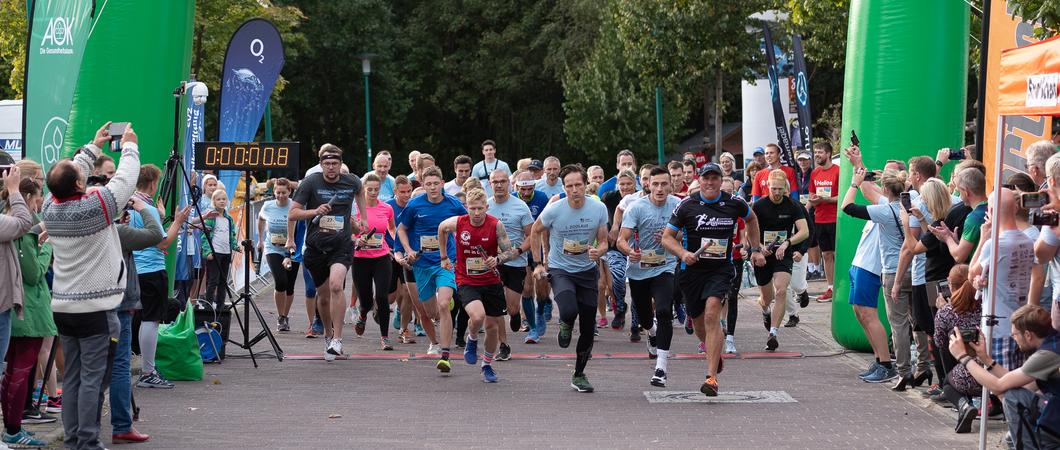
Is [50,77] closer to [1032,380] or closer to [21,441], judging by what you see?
[21,441]

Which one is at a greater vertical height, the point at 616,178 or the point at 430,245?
the point at 616,178

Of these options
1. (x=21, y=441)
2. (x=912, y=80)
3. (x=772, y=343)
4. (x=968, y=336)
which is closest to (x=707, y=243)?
(x=772, y=343)

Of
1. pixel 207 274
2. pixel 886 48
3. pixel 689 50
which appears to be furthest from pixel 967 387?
pixel 689 50

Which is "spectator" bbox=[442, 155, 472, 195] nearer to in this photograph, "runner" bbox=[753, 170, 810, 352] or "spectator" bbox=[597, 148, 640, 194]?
"spectator" bbox=[597, 148, 640, 194]

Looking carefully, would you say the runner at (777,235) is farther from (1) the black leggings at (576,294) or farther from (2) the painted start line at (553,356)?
(1) the black leggings at (576,294)

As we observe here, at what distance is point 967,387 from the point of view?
8.33 m

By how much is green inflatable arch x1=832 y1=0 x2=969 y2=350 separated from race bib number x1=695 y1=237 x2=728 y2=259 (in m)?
2.31

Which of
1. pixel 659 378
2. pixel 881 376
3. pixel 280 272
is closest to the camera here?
pixel 659 378

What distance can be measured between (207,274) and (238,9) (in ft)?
61.2

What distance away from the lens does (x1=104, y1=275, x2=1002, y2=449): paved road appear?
8.73m

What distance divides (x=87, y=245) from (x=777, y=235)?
25.8ft

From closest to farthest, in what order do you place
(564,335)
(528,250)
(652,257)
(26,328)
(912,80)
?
(26,328), (564,335), (652,257), (912,80), (528,250)

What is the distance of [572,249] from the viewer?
37.3ft

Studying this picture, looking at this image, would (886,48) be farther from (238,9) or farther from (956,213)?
(238,9)
